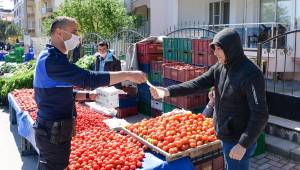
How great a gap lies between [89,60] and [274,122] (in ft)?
19.6

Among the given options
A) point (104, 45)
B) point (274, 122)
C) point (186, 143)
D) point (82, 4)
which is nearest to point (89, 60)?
point (104, 45)

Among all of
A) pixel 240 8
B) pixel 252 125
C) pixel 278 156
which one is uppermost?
pixel 240 8

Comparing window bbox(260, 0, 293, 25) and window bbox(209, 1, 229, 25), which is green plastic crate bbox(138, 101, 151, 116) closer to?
window bbox(260, 0, 293, 25)

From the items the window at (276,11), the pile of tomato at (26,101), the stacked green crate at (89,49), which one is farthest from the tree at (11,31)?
the pile of tomato at (26,101)

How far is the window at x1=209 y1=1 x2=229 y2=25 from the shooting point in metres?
17.3

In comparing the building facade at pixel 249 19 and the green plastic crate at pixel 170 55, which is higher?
the building facade at pixel 249 19

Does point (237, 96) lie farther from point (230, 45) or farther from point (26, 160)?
point (26, 160)

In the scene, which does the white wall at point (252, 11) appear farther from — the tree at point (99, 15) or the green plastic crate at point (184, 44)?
the green plastic crate at point (184, 44)

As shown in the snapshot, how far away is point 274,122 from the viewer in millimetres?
6375

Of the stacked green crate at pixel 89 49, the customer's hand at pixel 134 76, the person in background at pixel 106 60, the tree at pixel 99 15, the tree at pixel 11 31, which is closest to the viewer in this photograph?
the customer's hand at pixel 134 76

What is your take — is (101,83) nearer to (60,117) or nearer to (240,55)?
(60,117)

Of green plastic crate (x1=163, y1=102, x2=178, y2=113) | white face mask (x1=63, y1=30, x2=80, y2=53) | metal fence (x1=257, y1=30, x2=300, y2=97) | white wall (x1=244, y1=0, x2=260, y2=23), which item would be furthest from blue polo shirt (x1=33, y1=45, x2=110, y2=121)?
white wall (x1=244, y1=0, x2=260, y2=23)

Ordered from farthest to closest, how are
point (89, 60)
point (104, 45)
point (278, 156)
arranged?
1. point (89, 60)
2. point (104, 45)
3. point (278, 156)

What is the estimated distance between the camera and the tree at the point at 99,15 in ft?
63.4
